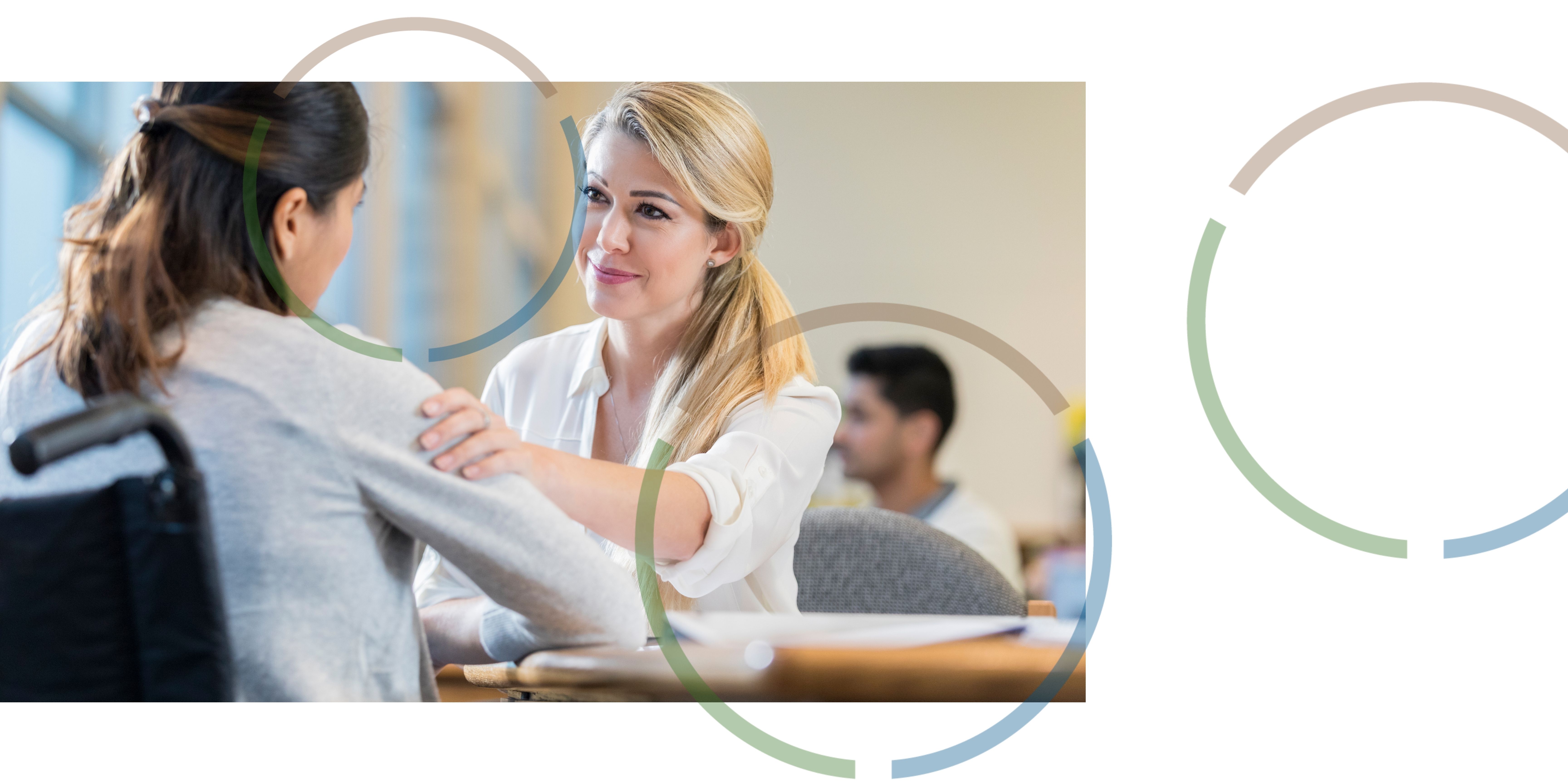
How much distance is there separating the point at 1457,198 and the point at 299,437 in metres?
1.17

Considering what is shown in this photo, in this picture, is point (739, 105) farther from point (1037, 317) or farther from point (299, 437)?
point (299, 437)

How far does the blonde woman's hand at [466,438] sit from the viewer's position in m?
0.76

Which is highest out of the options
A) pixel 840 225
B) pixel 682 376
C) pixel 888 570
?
pixel 840 225

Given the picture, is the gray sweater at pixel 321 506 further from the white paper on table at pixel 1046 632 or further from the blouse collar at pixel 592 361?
the blouse collar at pixel 592 361

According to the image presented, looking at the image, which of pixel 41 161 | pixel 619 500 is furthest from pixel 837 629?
pixel 41 161

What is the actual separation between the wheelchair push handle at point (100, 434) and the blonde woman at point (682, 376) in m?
0.36

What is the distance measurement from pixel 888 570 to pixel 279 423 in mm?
641

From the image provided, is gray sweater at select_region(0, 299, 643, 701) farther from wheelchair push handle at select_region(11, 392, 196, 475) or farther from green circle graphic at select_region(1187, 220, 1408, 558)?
green circle graphic at select_region(1187, 220, 1408, 558)

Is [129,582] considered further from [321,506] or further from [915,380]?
[915,380]

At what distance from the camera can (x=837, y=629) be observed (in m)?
0.84

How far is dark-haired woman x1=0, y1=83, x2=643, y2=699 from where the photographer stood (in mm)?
722

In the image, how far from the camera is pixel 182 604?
25.4 inches

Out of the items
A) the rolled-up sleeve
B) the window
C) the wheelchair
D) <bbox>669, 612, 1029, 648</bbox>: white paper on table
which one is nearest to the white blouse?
the rolled-up sleeve
